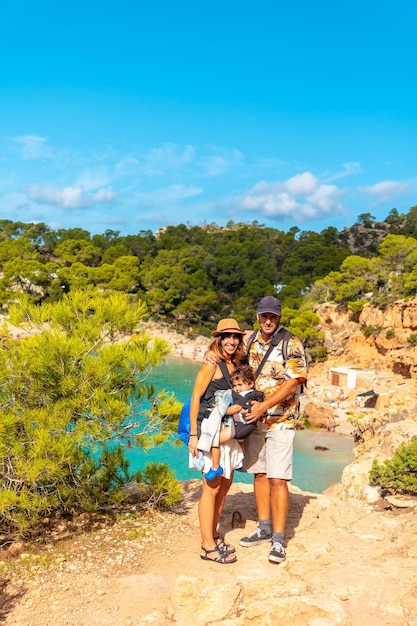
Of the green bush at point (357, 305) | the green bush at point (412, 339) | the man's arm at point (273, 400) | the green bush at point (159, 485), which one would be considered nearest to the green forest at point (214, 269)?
the green bush at point (357, 305)

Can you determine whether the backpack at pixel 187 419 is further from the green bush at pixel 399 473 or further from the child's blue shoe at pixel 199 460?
the green bush at pixel 399 473

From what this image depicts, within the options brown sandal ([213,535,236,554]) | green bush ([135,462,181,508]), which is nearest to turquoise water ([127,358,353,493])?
green bush ([135,462,181,508])

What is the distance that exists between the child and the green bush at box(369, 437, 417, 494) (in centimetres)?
281

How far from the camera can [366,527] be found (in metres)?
4.32

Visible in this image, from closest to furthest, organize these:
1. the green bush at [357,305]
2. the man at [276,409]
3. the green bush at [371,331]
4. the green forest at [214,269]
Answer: the man at [276,409] < the green bush at [371,331] < the green bush at [357,305] < the green forest at [214,269]

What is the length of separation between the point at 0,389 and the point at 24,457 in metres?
0.65

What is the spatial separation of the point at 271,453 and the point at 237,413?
1.39 feet

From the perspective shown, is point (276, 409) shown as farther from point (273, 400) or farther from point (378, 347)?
point (378, 347)

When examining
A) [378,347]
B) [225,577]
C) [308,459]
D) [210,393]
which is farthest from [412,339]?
[225,577]

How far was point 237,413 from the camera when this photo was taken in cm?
337

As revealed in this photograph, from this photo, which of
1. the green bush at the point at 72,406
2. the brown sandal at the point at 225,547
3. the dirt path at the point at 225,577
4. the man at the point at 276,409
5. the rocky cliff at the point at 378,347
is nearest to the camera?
the dirt path at the point at 225,577

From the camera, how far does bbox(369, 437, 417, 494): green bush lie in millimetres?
5402

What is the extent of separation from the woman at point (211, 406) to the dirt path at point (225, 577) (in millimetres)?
114

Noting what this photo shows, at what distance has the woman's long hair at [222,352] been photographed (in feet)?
11.6
